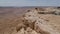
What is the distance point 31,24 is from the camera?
2.69 m

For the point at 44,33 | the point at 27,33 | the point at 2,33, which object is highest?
the point at 44,33

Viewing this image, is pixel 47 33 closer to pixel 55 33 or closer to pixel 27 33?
pixel 55 33

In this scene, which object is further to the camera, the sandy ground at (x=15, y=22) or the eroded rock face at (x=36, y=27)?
the sandy ground at (x=15, y=22)

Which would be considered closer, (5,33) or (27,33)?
(27,33)

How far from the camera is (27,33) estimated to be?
227 centimetres

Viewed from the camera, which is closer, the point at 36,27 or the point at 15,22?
the point at 36,27

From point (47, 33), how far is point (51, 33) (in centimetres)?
7

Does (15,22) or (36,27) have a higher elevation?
(36,27)

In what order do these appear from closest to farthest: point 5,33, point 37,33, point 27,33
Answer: point 37,33
point 27,33
point 5,33

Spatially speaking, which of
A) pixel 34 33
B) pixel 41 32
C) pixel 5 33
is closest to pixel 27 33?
pixel 34 33

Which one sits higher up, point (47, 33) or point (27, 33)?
point (47, 33)

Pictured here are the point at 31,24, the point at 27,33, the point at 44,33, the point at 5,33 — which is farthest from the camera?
the point at 5,33

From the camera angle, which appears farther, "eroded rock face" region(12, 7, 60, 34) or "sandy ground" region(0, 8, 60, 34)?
"sandy ground" region(0, 8, 60, 34)

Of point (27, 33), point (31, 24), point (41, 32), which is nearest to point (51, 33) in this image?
point (41, 32)
